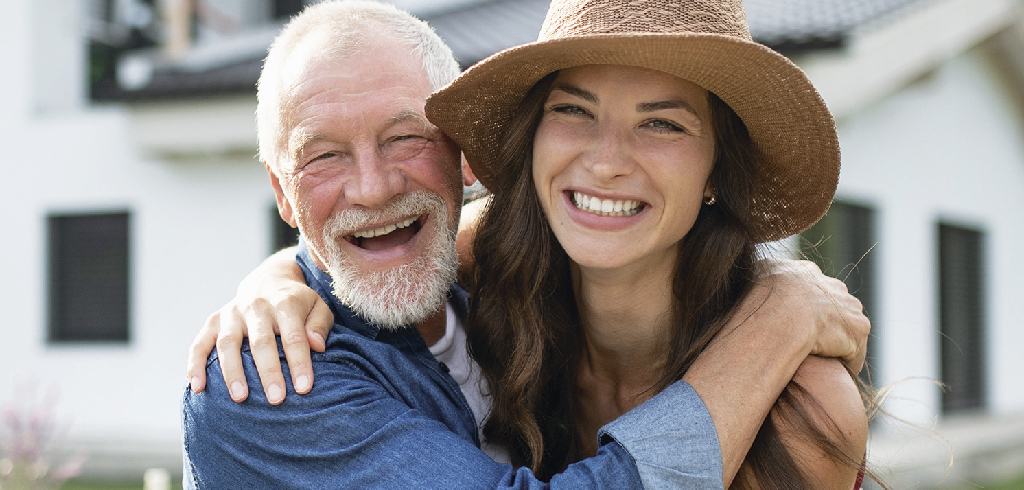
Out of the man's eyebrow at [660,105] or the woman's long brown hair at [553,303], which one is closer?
the man's eyebrow at [660,105]

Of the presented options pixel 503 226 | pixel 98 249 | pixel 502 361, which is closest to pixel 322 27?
pixel 503 226

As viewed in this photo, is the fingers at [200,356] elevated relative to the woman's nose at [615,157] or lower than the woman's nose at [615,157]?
lower

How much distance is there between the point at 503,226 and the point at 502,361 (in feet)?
1.20

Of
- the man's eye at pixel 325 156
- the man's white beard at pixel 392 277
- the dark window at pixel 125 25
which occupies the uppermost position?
the dark window at pixel 125 25

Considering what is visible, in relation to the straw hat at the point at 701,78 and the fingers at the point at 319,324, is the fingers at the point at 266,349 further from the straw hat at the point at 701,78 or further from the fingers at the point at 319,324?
the straw hat at the point at 701,78

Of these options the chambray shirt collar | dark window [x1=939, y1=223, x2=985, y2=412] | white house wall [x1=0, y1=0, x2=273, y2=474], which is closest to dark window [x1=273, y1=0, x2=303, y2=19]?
white house wall [x1=0, y1=0, x2=273, y2=474]

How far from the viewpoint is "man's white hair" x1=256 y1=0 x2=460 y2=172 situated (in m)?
2.42

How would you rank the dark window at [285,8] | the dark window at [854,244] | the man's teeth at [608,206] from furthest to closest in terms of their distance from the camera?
the dark window at [285,8] < the dark window at [854,244] < the man's teeth at [608,206]

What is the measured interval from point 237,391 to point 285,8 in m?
10.3

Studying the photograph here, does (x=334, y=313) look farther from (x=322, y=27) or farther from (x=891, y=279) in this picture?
(x=891, y=279)

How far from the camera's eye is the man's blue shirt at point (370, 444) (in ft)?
6.12

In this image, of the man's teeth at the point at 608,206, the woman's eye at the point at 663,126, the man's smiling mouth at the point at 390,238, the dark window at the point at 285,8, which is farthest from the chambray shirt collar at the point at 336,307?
the dark window at the point at 285,8

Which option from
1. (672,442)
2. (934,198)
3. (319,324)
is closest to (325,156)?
(319,324)

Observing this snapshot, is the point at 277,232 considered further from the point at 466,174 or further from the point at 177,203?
the point at 466,174
